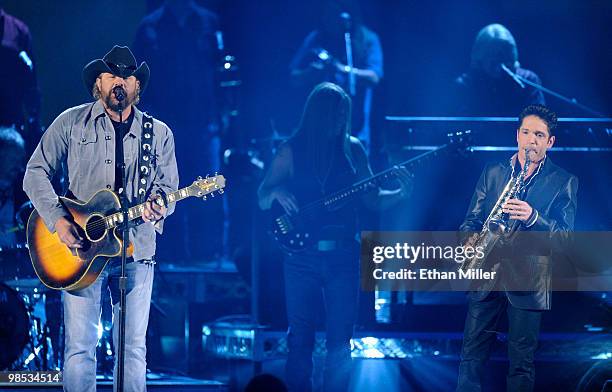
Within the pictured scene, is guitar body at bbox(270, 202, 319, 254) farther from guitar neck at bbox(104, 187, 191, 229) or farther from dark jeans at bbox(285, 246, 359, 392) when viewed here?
guitar neck at bbox(104, 187, 191, 229)

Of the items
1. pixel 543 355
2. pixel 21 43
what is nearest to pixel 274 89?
pixel 21 43

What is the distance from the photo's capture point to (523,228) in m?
5.81

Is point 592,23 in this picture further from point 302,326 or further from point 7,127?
point 7,127

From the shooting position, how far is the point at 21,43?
7516 mm

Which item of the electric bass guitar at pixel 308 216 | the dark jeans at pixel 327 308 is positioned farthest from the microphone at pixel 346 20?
the dark jeans at pixel 327 308

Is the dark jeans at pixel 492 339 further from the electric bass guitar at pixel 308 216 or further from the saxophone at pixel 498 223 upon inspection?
the electric bass guitar at pixel 308 216

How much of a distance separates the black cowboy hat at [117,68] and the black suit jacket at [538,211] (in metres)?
2.25

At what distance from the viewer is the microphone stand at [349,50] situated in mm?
7652

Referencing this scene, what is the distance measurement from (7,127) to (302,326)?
9.52ft

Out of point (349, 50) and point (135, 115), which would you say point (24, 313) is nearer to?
point (135, 115)

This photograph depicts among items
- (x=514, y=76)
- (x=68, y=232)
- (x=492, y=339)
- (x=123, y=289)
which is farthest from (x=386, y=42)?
(x=123, y=289)

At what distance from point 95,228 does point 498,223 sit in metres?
2.46

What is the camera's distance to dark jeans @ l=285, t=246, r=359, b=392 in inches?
256

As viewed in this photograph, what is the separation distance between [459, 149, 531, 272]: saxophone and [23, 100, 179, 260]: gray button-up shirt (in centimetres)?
200
